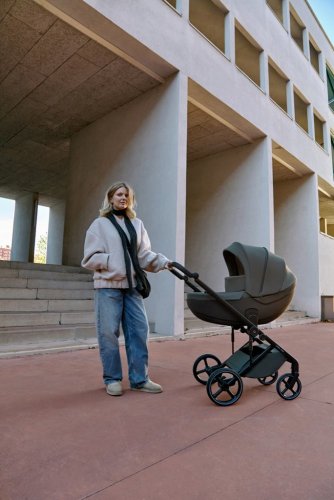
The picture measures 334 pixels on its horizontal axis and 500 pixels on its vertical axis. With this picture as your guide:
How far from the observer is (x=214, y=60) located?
6.80 metres

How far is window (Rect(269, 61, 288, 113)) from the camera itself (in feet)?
30.8

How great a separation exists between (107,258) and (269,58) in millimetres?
8733

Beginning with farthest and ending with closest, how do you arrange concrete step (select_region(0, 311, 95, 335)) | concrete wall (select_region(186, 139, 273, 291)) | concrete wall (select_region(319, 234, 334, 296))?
concrete wall (select_region(319, 234, 334, 296)) → concrete wall (select_region(186, 139, 273, 291)) → concrete step (select_region(0, 311, 95, 335))

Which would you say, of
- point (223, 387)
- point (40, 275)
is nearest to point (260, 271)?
point (223, 387)

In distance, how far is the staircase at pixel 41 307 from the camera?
4023 millimetres

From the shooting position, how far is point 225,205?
871 cm

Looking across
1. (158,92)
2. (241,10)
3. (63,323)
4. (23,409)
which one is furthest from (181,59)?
(23,409)

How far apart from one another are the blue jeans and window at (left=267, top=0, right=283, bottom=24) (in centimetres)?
1042

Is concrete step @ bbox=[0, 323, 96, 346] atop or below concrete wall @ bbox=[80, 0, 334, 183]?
below

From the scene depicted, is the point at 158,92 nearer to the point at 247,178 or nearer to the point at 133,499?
the point at 247,178

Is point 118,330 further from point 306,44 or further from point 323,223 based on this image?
point 323,223

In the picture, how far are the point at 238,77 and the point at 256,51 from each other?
1816mm

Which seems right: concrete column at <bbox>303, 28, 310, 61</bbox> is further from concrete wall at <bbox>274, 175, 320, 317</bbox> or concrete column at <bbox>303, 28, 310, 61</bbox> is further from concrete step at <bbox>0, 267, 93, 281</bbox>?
concrete step at <bbox>0, 267, 93, 281</bbox>

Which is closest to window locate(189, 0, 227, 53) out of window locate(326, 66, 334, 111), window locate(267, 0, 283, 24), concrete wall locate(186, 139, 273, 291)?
concrete wall locate(186, 139, 273, 291)
